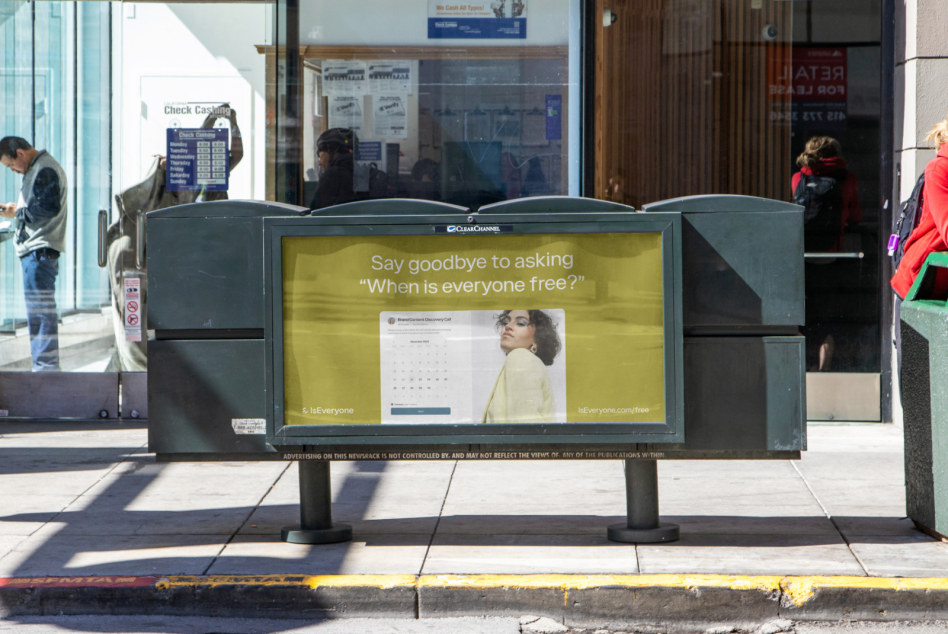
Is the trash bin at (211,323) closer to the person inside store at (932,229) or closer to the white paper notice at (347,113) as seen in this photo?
the person inside store at (932,229)

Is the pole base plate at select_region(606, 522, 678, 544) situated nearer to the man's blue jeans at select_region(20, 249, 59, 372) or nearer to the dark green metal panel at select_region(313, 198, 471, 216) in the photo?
the dark green metal panel at select_region(313, 198, 471, 216)

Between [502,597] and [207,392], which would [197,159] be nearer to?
[207,392]

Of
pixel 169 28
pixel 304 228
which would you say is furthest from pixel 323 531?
pixel 169 28

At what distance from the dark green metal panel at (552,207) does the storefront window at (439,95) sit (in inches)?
126

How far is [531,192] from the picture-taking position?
794cm

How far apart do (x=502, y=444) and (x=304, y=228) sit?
1289 mm

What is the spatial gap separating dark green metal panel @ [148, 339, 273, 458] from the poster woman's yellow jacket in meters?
1.05

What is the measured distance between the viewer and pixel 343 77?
7.86m

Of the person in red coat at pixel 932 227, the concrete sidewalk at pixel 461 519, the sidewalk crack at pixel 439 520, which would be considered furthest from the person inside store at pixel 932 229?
the sidewalk crack at pixel 439 520

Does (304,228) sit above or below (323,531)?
above

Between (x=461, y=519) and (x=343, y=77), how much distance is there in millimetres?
3751

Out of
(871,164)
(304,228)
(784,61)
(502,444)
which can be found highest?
(784,61)

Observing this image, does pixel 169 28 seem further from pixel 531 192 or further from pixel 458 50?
pixel 531 192

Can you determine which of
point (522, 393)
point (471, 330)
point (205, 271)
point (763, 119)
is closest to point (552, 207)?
point (471, 330)
